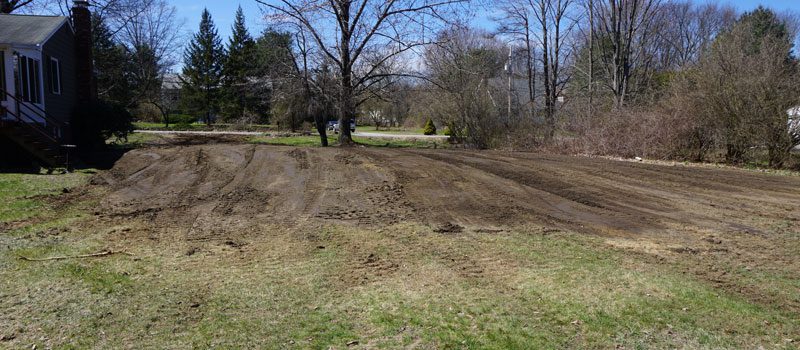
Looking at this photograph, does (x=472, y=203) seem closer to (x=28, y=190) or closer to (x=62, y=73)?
(x=28, y=190)

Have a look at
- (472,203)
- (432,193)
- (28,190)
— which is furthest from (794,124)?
(28,190)

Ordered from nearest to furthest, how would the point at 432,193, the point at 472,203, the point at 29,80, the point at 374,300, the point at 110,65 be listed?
the point at 374,300 → the point at 472,203 → the point at 432,193 → the point at 29,80 → the point at 110,65

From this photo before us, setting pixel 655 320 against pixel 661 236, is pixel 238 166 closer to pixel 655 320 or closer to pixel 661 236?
pixel 661 236

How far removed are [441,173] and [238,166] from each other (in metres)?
4.76

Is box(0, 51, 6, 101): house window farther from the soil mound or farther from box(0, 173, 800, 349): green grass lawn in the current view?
box(0, 173, 800, 349): green grass lawn

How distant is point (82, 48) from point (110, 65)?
740 inches

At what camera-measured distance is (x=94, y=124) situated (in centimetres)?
1917

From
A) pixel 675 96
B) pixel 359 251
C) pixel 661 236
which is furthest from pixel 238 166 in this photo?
pixel 675 96

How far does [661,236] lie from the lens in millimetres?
7719

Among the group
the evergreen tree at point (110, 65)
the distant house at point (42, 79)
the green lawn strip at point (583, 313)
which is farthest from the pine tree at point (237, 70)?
the green lawn strip at point (583, 313)

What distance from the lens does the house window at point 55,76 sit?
59.6 ft

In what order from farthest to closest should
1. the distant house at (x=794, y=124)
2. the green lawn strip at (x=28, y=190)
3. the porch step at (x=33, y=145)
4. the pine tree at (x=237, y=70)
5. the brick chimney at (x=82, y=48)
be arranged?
the pine tree at (x=237, y=70)
the brick chimney at (x=82, y=48)
the distant house at (x=794, y=124)
the porch step at (x=33, y=145)
the green lawn strip at (x=28, y=190)

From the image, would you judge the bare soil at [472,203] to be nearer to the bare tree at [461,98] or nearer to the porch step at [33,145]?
the porch step at [33,145]

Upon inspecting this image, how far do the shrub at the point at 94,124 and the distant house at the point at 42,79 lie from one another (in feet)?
1.20
